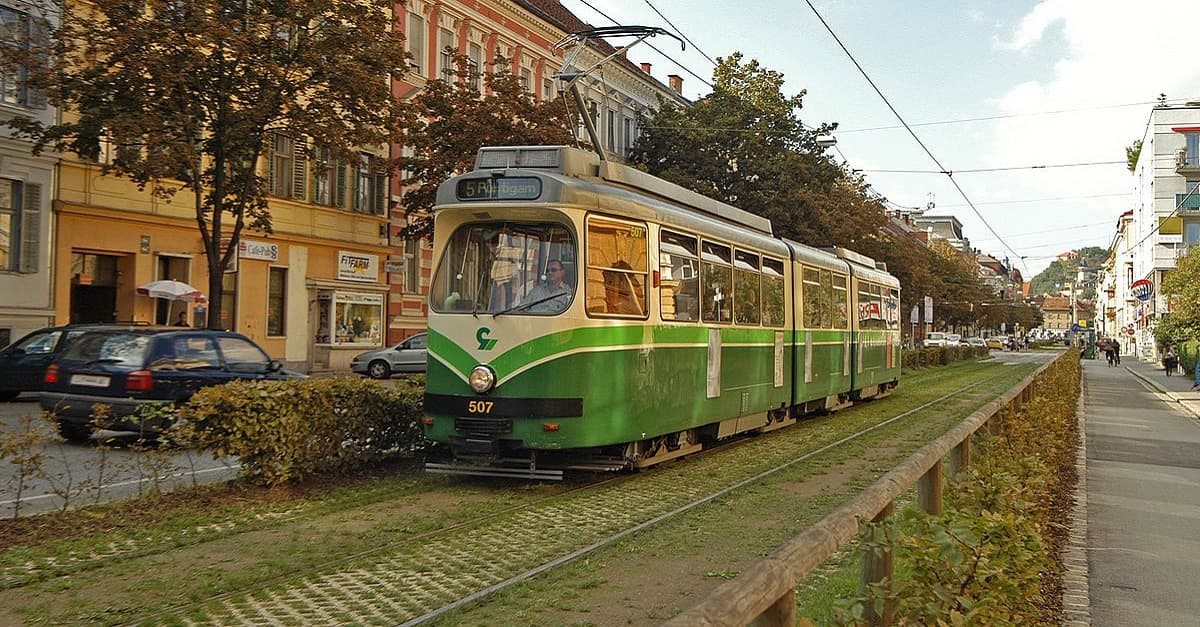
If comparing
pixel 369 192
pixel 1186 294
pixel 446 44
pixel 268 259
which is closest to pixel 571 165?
pixel 268 259

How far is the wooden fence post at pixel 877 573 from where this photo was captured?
3908mm

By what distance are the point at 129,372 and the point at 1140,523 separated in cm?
1177

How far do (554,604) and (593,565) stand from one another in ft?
3.71

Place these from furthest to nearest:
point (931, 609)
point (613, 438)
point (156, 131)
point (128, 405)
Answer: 1. point (156, 131)
2. point (128, 405)
3. point (613, 438)
4. point (931, 609)

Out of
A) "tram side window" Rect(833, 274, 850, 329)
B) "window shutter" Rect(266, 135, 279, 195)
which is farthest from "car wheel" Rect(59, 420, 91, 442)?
"window shutter" Rect(266, 135, 279, 195)

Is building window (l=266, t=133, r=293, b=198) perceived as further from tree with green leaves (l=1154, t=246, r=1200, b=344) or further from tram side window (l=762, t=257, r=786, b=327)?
tree with green leaves (l=1154, t=246, r=1200, b=344)

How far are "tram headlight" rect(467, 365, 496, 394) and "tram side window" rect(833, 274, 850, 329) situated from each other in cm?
1110

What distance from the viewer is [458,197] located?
11.5 meters

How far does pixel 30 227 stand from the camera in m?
25.4

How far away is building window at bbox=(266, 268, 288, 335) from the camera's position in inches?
1300

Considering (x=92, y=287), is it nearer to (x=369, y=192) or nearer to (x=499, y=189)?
(x=369, y=192)

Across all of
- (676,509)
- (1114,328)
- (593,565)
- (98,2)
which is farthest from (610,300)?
(1114,328)

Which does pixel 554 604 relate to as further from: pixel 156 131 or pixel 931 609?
pixel 156 131

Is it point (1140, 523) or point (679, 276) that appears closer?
point (1140, 523)
